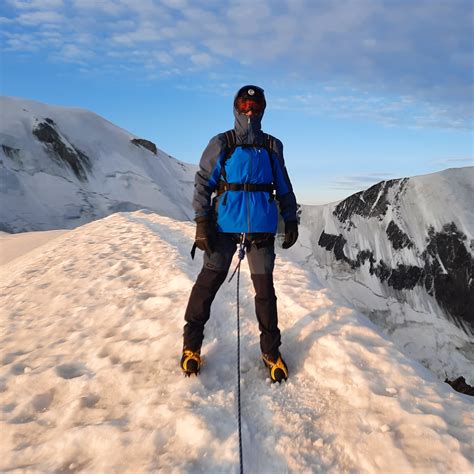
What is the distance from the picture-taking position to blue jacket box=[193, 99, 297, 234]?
143 inches

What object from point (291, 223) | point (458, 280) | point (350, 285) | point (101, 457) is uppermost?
point (291, 223)

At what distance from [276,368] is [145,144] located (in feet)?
207

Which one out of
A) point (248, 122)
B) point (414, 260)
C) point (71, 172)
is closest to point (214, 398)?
point (248, 122)

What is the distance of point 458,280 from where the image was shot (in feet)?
218

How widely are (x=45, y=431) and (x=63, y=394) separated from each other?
566 mm

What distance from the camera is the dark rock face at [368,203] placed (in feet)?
267

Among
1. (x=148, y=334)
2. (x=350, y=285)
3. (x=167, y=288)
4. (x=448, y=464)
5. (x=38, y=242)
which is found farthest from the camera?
(x=350, y=285)

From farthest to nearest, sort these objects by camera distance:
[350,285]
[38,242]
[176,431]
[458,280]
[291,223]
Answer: [350,285] < [458,280] < [38,242] < [291,223] < [176,431]

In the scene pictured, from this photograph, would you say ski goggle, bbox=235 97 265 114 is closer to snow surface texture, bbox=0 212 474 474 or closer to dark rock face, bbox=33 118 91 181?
snow surface texture, bbox=0 212 474 474

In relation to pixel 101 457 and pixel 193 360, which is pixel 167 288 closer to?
pixel 193 360

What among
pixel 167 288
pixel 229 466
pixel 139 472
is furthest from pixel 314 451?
pixel 167 288

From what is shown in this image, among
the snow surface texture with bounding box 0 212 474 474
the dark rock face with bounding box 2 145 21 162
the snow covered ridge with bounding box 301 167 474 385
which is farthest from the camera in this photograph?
the snow covered ridge with bounding box 301 167 474 385

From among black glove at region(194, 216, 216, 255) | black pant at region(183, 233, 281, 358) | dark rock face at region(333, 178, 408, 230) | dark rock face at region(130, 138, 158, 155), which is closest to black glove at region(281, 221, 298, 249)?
black pant at region(183, 233, 281, 358)

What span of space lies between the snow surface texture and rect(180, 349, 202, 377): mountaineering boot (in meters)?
0.13
